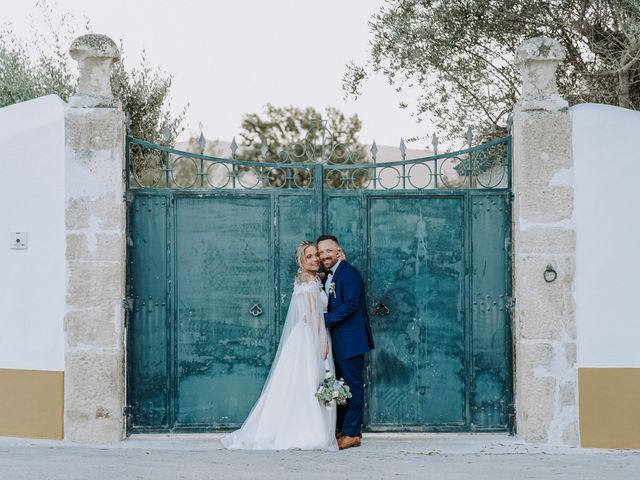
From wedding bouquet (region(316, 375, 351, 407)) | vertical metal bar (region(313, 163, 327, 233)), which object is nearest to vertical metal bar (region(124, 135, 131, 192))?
vertical metal bar (region(313, 163, 327, 233))

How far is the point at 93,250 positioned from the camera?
7008mm

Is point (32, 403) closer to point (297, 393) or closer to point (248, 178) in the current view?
point (297, 393)

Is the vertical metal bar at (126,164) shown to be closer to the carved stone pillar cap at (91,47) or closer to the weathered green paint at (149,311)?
the weathered green paint at (149,311)

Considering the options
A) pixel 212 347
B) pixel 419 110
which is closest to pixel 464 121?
pixel 419 110

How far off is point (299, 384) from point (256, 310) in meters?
0.75

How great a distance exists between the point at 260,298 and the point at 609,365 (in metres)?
2.83

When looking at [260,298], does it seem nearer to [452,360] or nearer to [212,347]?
[212,347]

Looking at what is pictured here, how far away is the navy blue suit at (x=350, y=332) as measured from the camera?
22.8 ft

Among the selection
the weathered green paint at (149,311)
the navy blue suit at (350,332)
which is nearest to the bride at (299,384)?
the navy blue suit at (350,332)

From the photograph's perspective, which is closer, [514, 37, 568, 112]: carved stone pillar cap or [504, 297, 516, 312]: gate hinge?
[514, 37, 568, 112]: carved stone pillar cap

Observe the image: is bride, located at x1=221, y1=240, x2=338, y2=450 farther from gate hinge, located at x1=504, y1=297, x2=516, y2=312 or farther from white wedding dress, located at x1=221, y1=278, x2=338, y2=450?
gate hinge, located at x1=504, y1=297, x2=516, y2=312

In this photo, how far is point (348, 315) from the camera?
6938mm

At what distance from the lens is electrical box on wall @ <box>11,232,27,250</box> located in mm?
7090

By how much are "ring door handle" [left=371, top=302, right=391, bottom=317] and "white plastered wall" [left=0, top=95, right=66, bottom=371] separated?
2.51 metres
